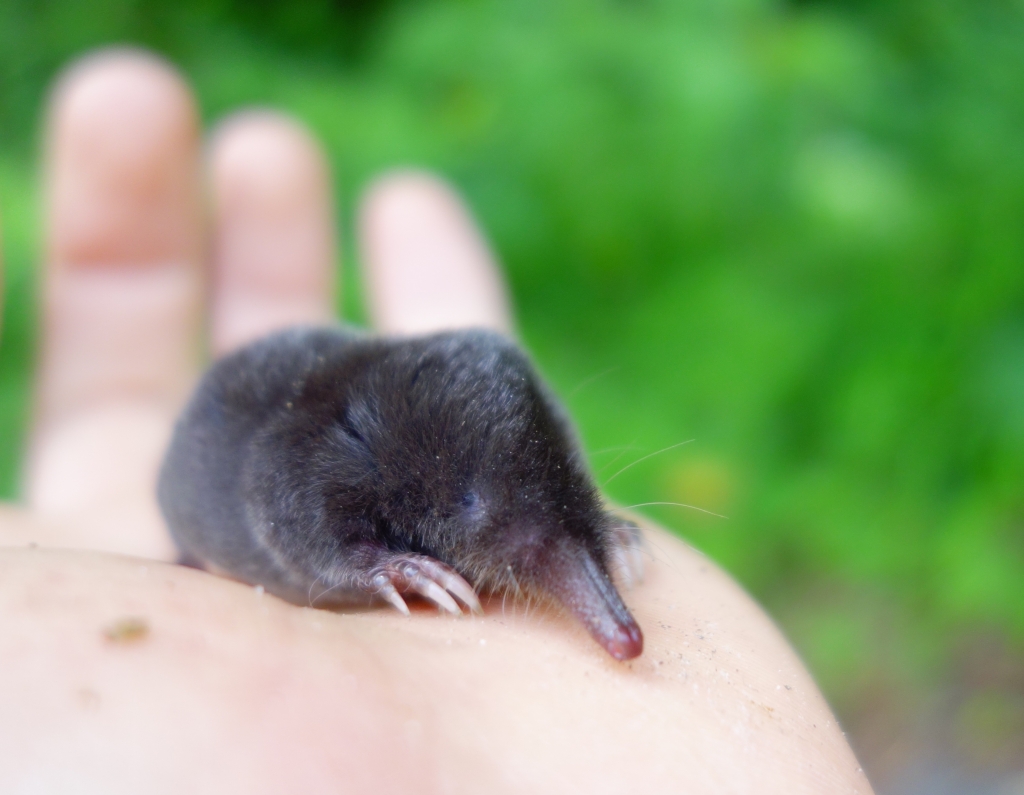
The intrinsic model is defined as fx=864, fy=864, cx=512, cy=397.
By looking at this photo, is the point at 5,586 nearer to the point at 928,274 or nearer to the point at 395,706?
the point at 395,706

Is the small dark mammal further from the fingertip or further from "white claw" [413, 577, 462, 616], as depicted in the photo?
the fingertip

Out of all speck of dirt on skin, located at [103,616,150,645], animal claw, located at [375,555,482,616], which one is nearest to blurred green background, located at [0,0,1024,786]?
animal claw, located at [375,555,482,616]

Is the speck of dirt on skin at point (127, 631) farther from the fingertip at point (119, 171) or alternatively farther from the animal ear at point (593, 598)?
the fingertip at point (119, 171)

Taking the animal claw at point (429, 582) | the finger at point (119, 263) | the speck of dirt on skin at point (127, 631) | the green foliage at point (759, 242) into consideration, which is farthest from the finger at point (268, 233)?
the speck of dirt on skin at point (127, 631)

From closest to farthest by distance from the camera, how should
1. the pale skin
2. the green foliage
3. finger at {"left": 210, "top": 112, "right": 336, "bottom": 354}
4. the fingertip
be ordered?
the pale skin → the fingertip → the green foliage → finger at {"left": 210, "top": 112, "right": 336, "bottom": 354}

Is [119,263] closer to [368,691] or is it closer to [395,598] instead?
[395,598]

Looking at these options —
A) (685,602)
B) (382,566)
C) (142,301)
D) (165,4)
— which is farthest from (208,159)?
(685,602)
